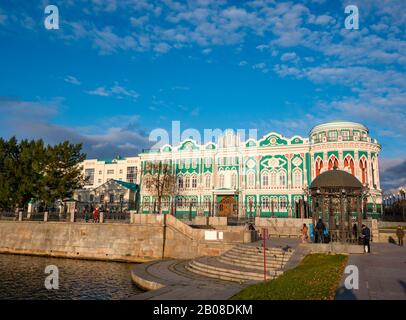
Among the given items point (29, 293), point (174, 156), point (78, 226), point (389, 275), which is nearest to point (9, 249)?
point (78, 226)

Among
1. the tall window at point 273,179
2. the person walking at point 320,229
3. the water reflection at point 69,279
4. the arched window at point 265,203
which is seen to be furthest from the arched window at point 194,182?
the person walking at point 320,229

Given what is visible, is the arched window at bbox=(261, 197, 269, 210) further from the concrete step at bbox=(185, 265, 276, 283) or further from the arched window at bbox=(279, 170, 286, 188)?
the concrete step at bbox=(185, 265, 276, 283)

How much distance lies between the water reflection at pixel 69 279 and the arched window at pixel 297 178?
2716 centimetres

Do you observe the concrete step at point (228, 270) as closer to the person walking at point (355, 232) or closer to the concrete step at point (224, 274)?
the concrete step at point (224, 274)

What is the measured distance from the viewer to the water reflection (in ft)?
49.4

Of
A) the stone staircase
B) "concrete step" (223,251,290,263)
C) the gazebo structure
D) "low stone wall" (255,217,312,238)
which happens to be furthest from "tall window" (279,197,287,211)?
"concrete step" (223,251,290,263)

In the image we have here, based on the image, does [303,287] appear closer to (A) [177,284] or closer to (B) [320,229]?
(A) [177,284]

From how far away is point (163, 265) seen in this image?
1898cm

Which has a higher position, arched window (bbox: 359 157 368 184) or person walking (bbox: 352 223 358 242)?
arched window (bbox: 359 157 368 184)

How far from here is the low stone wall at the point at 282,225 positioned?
2573 centimetres

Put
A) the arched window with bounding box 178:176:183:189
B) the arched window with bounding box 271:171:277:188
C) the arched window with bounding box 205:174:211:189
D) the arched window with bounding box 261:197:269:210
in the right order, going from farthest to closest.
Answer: the arched window with bounding box 178:176:183:189 < the arched window with bounding box 205:174:211:189 < the arched window with bounding box 271:171:277:188 < the arched window with bounding box 261:197:269:210

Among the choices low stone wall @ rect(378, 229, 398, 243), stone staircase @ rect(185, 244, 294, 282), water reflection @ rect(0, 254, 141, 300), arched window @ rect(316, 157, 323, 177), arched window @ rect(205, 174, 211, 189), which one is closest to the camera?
stone staircase @ rect(185, 244, 294, 282)

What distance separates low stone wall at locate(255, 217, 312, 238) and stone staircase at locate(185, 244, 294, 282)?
833cm

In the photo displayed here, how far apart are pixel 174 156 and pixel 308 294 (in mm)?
42947
